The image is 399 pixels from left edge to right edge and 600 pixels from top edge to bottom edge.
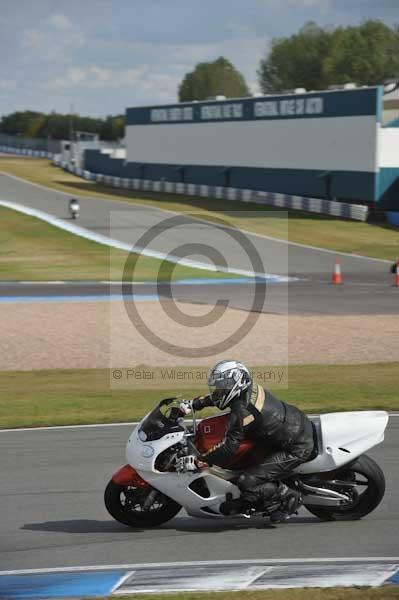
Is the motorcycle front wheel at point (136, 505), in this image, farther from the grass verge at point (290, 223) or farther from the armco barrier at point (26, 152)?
the armco barrier at point (26, 152)

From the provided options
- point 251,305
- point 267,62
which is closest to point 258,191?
point 251,305

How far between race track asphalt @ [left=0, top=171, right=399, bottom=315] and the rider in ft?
58.5

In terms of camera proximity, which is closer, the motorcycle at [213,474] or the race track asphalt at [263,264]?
the motorcycle at [213,474]

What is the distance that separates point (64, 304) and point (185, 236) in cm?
1961

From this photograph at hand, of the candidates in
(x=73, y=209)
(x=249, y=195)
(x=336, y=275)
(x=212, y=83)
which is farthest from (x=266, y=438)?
(x=212, y=83)

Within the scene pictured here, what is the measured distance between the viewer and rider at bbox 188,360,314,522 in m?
8.88

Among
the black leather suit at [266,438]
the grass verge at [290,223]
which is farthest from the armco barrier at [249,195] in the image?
the black leather suit at [266,438]

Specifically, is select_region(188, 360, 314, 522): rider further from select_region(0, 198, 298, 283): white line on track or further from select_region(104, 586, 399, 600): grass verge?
select_region(0, 198, 298, 283): white line on track

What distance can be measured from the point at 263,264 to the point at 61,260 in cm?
857

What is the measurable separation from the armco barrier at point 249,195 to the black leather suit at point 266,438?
44.2 metres

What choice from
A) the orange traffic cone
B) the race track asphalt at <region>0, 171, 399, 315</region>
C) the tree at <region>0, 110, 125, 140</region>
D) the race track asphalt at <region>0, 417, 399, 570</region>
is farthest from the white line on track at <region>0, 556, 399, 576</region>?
the tree at <region>0, 110, 125, 140</region>

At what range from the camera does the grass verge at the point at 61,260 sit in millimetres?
37125

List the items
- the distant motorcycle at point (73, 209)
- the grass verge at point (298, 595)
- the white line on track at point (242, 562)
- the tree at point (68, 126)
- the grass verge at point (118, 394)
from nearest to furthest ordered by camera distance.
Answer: the grass verge at point (298, 595) → the white line on track at point (242, 562) → the grass verge at point (118, 394) → the distant motorcycle at point (73, 209) → the tree at point (68, 126)

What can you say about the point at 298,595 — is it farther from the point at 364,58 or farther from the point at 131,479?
the point at 364,58
